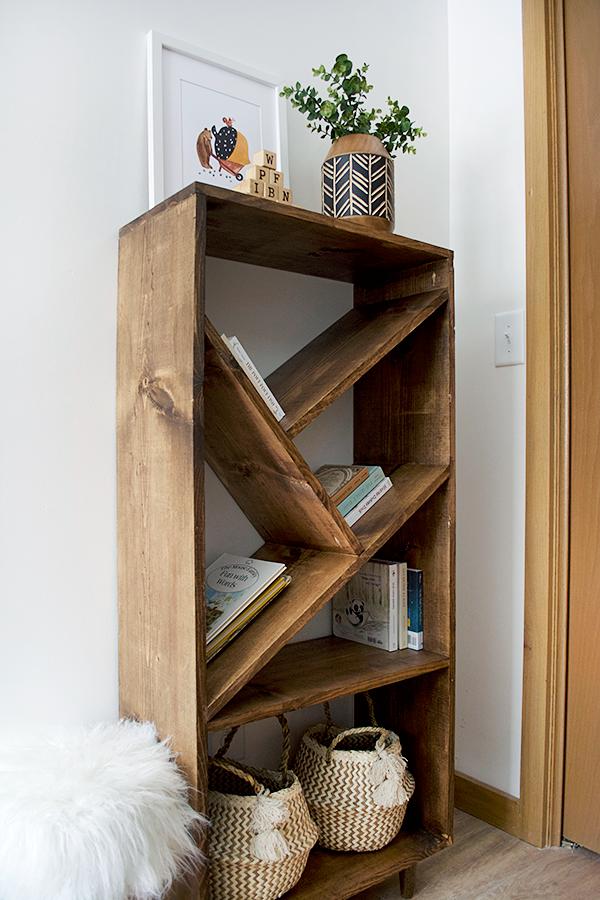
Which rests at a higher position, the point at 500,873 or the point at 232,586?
the point at 232,586

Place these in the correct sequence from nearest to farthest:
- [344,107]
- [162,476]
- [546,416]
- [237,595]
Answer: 1. [162,476]
2. [237,595]
3. [344,107]
4. [546,416]

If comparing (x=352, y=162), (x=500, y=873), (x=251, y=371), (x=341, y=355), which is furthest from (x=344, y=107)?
(x=500, y=873)

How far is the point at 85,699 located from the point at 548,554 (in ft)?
3.27

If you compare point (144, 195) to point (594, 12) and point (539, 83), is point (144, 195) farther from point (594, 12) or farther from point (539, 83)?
point (594, 12)

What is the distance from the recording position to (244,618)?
1111 mm

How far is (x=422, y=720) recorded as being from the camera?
1375 millimetres

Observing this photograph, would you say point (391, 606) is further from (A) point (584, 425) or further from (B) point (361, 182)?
(B) point (361, 182)

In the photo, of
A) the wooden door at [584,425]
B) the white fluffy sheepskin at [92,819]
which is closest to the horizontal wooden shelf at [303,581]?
the white fluffy sheepskin at [92,819]

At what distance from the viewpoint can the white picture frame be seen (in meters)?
1.19

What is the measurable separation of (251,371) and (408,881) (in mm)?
1018

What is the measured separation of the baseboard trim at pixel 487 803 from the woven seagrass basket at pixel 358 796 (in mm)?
380

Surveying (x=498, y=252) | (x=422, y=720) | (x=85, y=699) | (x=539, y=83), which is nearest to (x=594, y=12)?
(x=539, y=83)

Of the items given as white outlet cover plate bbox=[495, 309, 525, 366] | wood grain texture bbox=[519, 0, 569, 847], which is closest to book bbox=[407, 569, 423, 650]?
wood grain texture bbox=[519, 0, 569, 847]

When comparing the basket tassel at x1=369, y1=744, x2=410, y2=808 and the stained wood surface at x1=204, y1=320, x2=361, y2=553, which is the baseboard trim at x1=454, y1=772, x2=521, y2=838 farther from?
the stained wood surface at x1=204, y1=320, x2=361, y2=553
